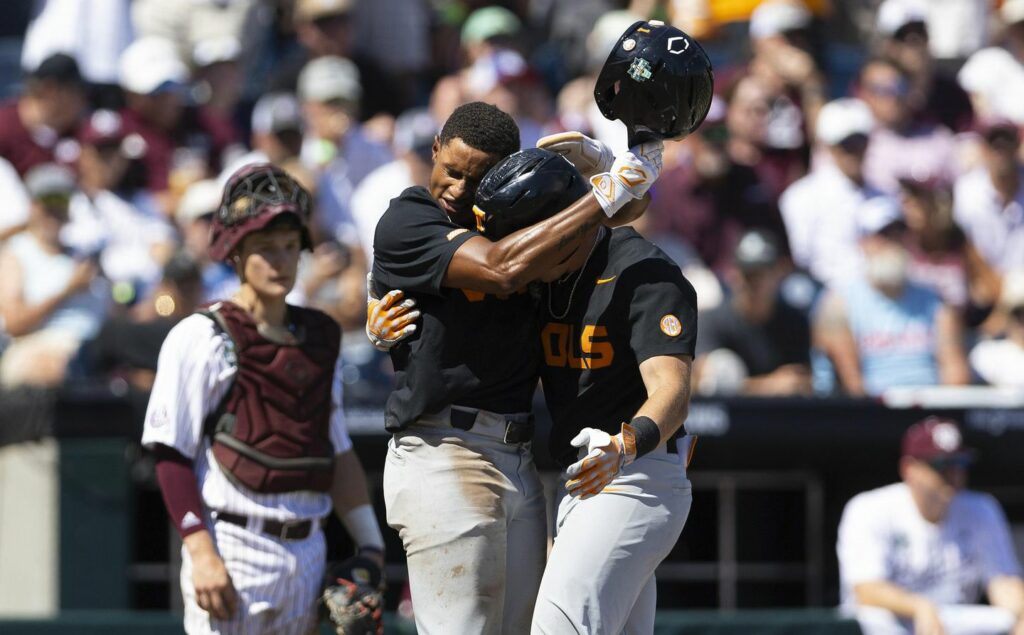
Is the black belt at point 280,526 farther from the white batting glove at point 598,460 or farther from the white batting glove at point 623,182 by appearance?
the white batting glove at point 623,182

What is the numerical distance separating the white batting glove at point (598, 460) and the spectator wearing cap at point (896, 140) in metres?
6.11

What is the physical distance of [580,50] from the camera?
35.2 ft

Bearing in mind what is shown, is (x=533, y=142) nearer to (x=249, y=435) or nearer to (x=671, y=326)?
(x=249, y=435)

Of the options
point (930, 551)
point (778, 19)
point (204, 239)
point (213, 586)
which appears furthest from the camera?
point (778, 19)

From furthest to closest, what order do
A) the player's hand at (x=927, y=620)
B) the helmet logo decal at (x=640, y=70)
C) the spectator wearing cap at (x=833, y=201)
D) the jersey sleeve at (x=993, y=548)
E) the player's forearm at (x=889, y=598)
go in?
the spectator wearing cap at (x=833, y=201), the jersey sleeve at (x=993, y=548), the player's forearm at (x=889, y=598), the player's hand at (x=927, y=620), the helmet logo decal at (x=640, y=70)

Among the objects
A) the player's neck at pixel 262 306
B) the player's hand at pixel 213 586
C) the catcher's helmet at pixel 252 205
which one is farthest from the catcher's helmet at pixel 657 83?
the player's hand at pixel 213 586

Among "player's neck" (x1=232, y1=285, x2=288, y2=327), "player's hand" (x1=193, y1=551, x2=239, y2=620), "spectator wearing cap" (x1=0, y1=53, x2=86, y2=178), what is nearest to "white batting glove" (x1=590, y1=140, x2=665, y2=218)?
"player's neck" (x1=232, y1=285, x2=288, y2=327)

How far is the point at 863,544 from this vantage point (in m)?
7.41

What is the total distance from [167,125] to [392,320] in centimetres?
527

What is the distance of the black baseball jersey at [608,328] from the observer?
14.2 ft

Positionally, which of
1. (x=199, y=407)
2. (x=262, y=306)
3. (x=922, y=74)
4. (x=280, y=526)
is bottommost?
(x=280, y=526)

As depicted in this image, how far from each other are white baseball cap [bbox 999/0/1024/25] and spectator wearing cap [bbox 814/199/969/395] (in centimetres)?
291

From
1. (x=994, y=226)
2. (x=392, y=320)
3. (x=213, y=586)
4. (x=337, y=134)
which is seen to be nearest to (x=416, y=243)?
(x=392, y=320)

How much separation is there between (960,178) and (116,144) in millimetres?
4790
